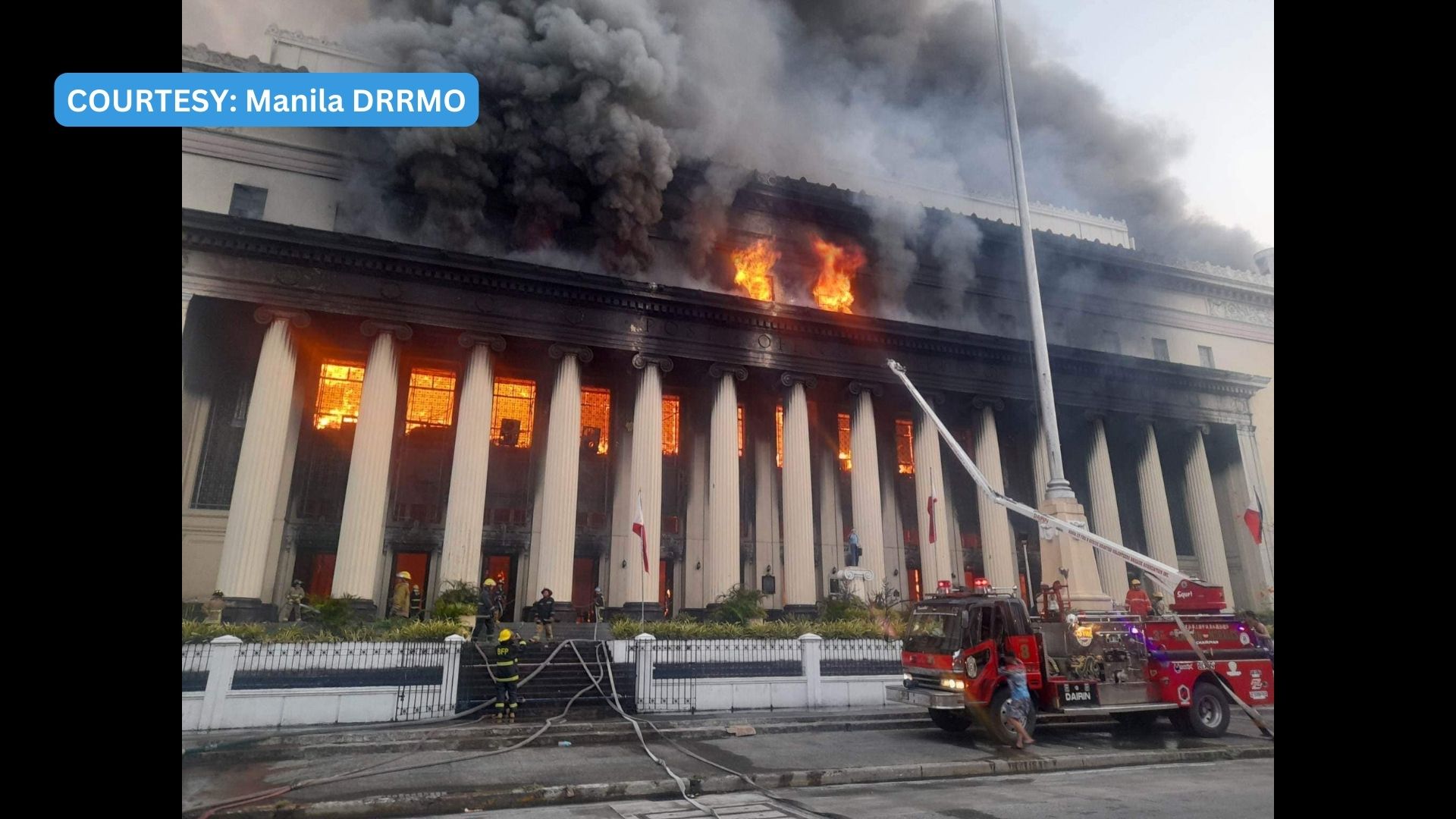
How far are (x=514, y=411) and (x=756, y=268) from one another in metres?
10.5

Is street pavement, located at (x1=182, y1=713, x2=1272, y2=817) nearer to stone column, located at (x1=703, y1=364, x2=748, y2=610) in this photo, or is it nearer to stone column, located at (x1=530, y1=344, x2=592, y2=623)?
stone column, located at (x1=530, y1=344, x2=592, y2=623)

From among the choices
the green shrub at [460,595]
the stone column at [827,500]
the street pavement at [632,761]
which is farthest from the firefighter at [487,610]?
the stone column at [827,500]

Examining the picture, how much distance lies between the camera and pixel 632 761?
1018 centimetres

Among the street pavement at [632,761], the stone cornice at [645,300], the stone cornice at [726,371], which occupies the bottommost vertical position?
the street pavement at [632,761]

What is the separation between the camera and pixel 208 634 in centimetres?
1484

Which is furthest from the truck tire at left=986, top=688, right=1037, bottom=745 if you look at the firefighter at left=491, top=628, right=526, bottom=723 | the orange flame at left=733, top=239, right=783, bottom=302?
the orange flame at left=733, top=239, right=783, bottom=302

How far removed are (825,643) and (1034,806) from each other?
8.68 meters

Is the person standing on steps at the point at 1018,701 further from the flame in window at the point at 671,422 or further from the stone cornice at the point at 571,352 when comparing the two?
the flame in window at the point at 671,422

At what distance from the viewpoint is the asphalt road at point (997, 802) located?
7.41m

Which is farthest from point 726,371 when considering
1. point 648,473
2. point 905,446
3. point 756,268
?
point 905,446

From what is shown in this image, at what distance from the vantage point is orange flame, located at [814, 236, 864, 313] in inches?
1133

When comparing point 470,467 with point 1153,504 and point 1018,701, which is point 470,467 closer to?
point 1018,701

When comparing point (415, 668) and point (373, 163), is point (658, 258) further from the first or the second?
point (415, 668)

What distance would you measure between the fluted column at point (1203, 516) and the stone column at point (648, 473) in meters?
21.5
